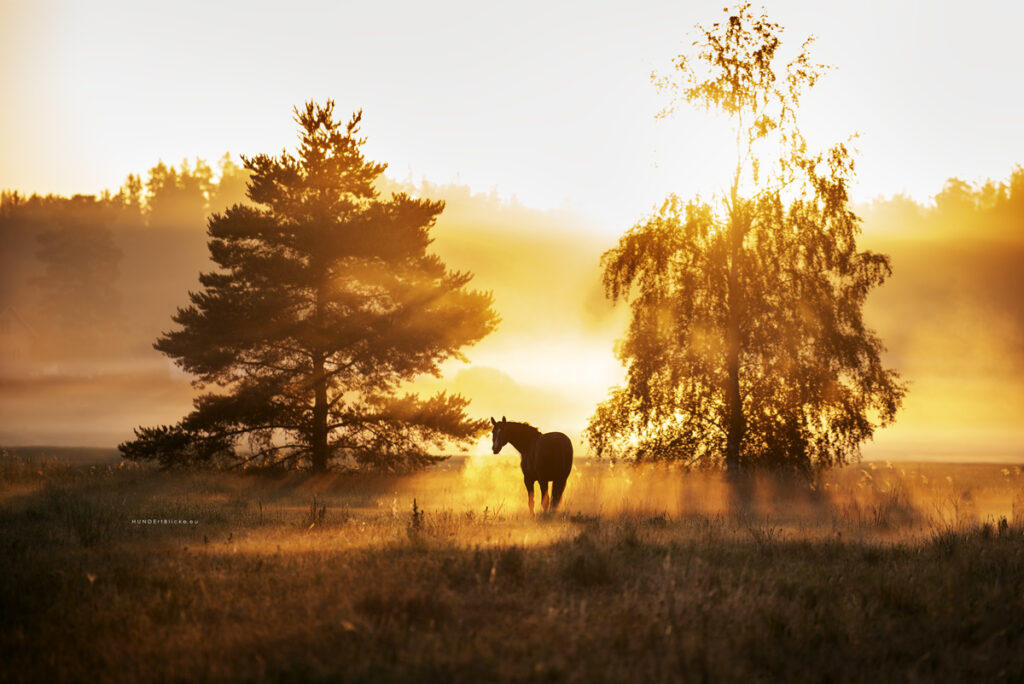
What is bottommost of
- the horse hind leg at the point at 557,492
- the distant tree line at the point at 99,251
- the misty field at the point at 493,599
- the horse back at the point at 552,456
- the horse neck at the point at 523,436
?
the misty field at the point at 493,599

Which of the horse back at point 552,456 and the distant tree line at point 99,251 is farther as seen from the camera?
the distant tree line at point 99,251

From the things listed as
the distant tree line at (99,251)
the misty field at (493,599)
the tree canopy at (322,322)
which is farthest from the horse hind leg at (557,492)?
the distant tree line at (99,251)

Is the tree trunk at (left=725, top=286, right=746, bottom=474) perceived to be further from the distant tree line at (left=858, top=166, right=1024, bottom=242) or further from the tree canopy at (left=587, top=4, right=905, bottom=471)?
the distant tree line at (left=858, top=166, right=1024, bottom=242)

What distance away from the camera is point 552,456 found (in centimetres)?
1858

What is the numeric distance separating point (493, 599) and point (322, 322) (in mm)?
18102

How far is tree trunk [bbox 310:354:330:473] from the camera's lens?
87.4 ft

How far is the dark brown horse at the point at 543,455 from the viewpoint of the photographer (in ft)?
60.9

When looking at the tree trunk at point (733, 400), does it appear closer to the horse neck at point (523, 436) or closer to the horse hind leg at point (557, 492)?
the horse hind leg at point (557, 492)

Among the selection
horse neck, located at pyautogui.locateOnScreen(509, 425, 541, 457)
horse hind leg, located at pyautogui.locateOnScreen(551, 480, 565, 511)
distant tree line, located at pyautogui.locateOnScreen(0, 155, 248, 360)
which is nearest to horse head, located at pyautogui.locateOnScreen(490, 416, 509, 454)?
horse neck, located at pyautogui.locateOnScreen(509, 425, 541, 457)

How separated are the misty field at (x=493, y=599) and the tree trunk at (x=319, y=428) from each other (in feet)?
34.7

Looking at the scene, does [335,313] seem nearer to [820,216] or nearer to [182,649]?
[820,216]

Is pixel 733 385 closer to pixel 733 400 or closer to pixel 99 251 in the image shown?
pixel 733 400

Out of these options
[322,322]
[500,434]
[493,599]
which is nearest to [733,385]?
[500,434]

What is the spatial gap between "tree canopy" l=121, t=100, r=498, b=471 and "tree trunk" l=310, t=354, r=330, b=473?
0.04m
